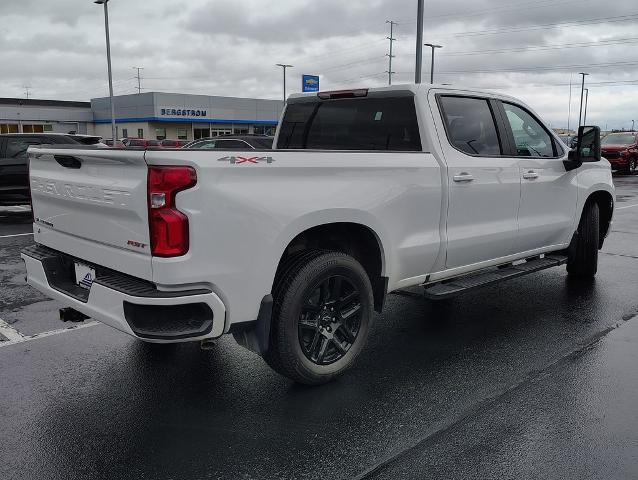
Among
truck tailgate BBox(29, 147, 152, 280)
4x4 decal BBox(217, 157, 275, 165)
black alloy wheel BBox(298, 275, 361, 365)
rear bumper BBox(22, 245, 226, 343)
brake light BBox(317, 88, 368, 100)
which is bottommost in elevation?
black alloy wheel BBox(298, 275, 361, 365)

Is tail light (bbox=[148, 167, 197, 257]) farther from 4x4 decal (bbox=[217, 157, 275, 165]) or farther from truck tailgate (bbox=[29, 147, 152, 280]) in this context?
4x4 decal (bbox=[217, 157, 275, 165])

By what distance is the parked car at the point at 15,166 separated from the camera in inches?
487

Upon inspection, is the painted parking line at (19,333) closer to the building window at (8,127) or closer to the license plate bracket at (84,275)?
the license plate bracket at (84,275)

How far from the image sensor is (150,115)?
190 feet

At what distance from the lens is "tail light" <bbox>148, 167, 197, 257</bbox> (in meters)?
3.03

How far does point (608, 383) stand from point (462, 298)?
7.40 feet

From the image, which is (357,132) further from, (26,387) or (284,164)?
(26,387)

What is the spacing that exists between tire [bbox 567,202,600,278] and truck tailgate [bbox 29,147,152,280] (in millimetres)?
4837

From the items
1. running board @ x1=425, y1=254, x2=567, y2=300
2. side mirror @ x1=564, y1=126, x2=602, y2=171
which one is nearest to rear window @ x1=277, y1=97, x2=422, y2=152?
running board @ x1=425, y1=254, x2=567, y2=300

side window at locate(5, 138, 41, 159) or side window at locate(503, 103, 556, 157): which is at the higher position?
side window at locate(503, 103, 556, 157)

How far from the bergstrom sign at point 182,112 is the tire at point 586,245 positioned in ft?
183

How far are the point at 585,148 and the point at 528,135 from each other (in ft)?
Result: 2.41

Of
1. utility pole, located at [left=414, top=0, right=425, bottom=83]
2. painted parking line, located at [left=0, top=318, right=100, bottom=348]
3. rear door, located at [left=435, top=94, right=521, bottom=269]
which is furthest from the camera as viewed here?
utility pole, located at [left=414, top=0, right=425, bottom=83]

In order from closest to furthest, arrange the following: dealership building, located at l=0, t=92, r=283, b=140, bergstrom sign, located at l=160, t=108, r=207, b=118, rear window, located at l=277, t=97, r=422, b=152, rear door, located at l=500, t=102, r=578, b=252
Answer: rear window, located at l=277, t=97, r=422, b=152, rear door, located at l=500, t=102, r=578, b=252, dealership building, located at l=0, t=92, r=283, b=140, bergstrom sign, located at l=160, t=108, r=207, b=118
